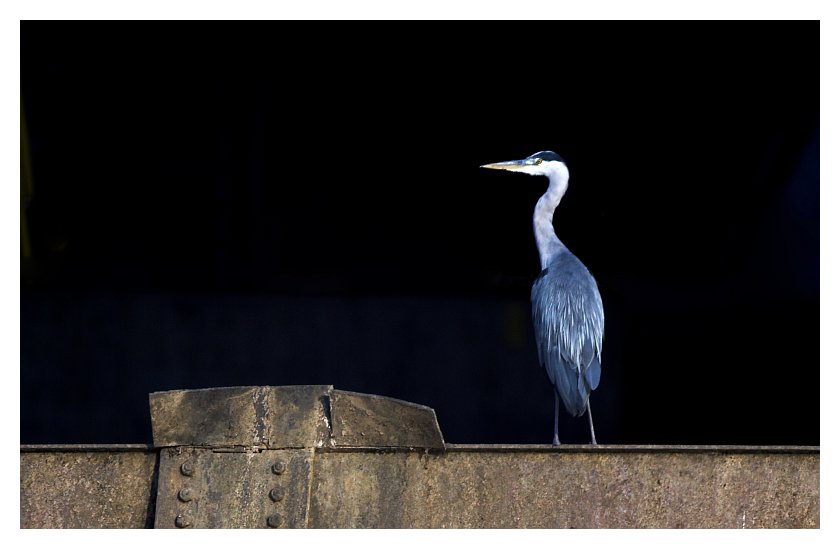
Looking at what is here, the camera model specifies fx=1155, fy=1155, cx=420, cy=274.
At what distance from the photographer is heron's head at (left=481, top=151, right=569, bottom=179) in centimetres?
679

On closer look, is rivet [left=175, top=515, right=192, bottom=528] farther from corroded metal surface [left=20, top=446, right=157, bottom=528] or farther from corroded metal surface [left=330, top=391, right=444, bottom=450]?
corroded metal surface [left=330, top=391, right=444, bottom=450]

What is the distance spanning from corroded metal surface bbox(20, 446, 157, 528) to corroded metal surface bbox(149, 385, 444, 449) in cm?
15

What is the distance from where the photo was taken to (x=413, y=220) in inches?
387

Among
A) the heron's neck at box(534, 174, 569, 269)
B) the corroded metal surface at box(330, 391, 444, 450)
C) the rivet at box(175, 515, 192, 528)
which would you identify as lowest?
the rivet at box(175, 515, 192, 528)

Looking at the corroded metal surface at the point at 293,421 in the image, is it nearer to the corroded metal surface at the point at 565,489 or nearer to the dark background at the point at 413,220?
the corroded metal surface at the point at 565,489

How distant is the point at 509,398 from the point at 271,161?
2.95 meters

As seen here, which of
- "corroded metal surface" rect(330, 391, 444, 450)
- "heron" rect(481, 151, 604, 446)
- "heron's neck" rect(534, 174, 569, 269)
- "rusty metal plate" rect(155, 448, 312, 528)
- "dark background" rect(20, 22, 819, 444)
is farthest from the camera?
"dark background" rect(20, 22, 819, 444)

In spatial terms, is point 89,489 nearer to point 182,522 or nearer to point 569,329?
point 182,522

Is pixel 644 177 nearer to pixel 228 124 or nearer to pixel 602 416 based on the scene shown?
pixel 602 416

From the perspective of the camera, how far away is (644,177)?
31.3 feet

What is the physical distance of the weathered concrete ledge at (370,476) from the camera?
396cm

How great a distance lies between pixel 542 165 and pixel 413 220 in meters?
3.12

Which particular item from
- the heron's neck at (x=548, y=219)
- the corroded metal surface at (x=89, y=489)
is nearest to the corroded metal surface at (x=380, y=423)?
the corroded metal surface at (x=89, y=489)

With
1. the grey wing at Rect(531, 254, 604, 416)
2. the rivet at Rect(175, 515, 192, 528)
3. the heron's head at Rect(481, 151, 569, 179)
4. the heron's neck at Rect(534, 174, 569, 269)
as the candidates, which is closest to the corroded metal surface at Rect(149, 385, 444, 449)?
the rivet at Rect(175, 515, 192, 528)
